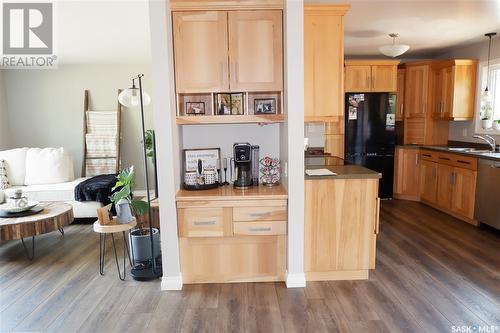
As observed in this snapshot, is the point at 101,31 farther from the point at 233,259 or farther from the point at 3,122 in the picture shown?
the point at 3,122

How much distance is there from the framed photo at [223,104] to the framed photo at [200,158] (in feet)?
1.15

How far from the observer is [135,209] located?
3.16 meters

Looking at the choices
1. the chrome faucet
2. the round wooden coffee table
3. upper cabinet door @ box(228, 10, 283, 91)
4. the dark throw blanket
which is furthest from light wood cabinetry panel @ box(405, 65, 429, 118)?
the round wooden coffee table

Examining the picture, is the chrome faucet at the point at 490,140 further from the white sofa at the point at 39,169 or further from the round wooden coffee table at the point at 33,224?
the white sofa at the point at 39,169

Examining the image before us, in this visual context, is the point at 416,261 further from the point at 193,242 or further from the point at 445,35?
the point at 445,35

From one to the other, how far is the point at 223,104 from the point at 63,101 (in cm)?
404

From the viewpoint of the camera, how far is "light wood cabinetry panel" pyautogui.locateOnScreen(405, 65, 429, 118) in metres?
5.53

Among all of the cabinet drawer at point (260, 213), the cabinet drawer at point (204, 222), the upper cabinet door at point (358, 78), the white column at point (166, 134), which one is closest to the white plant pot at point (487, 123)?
the upper cabinet door at point (358, 78)

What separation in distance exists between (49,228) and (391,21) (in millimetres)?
4297

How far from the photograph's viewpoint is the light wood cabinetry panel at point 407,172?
219 inches

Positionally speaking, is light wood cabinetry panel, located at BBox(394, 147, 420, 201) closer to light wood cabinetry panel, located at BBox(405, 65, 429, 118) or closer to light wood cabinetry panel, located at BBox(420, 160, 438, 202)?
light wood cabinetry panel, located at BBox(420, 160, 438, 202)

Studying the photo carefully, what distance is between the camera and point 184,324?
232 centimetres

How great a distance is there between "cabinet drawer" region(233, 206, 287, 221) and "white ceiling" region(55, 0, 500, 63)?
2034 millimetres

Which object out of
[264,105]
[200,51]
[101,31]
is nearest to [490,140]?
[264,105]
